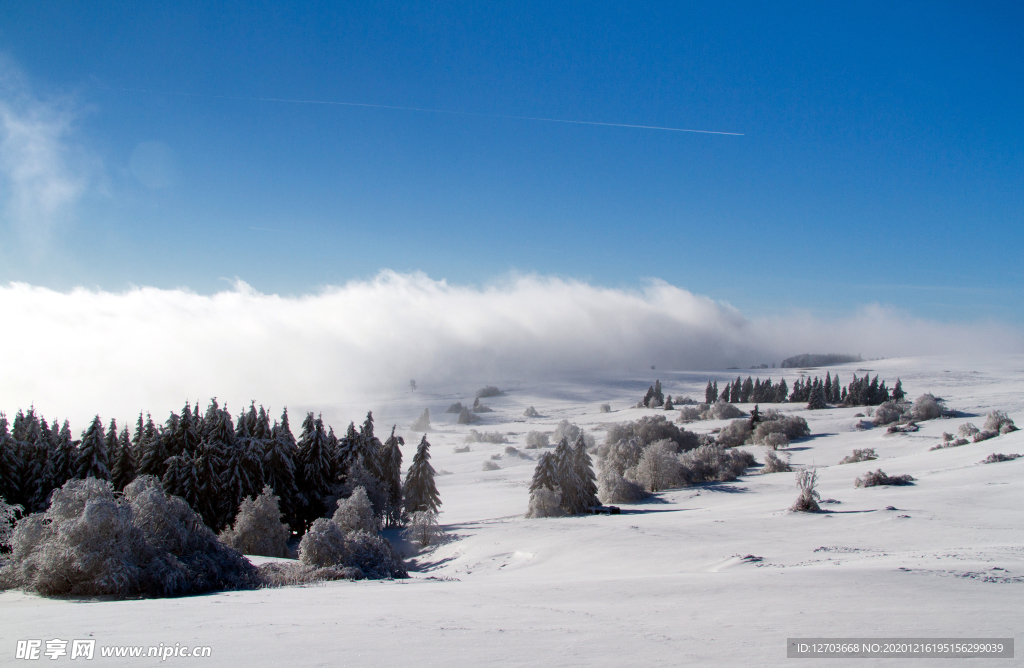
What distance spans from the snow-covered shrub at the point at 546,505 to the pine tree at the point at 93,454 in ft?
111

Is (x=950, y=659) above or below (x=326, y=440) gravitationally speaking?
above

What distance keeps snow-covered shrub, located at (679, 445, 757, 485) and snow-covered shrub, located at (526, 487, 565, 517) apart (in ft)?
62.6

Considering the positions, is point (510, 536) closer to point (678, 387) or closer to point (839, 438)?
point (839, 438)

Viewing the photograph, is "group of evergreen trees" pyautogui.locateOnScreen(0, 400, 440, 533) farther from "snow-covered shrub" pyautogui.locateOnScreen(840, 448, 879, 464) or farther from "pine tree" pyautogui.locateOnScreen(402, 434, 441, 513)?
"snow-covered shrub" pyautogui.locateOnScreen(840, 448, 879, 464)

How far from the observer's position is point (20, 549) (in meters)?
20.4

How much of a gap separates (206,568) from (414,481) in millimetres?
25403

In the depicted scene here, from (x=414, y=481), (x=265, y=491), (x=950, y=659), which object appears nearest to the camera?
(x=950, y=659)

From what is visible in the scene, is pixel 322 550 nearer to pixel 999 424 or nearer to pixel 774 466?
pixel 774 466

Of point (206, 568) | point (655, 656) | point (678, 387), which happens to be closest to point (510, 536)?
point (206, 568)

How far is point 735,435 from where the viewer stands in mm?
81312

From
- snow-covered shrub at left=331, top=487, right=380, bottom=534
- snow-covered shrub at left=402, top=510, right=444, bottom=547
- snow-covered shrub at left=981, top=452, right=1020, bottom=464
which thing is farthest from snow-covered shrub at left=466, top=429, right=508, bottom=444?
snow-covered shrub at left=981, top=452, right=1020, bottom=464

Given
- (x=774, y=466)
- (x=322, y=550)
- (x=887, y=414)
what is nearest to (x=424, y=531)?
(x=322, y=550)

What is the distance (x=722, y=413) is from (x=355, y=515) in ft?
281

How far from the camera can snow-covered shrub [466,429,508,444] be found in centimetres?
11419
